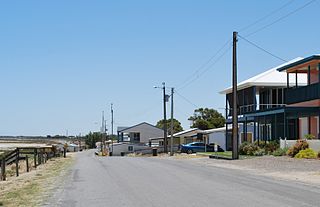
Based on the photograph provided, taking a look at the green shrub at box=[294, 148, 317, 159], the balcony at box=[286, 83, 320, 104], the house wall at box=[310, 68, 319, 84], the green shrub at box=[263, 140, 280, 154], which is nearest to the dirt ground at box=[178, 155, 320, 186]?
the green shrub at box=[294, 148, 317, 159]

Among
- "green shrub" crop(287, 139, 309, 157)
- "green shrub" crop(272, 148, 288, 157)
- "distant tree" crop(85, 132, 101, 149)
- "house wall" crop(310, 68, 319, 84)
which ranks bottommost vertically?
"distant tree" crop(85, 132, 101, 149)

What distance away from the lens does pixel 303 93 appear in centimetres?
4128

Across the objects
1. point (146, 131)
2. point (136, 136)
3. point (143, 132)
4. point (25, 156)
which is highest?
point (146, 131)

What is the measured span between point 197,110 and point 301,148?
9341 cm

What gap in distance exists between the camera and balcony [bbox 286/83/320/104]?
129ft

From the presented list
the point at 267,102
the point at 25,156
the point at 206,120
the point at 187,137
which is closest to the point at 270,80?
the point at 267,102

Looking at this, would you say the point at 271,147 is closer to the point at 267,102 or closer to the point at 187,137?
the point at 267,102

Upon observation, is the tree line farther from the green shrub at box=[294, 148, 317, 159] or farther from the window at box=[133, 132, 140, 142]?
the green shrub at box=[294, 148, 317, 159]

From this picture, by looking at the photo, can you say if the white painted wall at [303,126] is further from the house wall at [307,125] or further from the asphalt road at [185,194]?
the asphalt road at [185,194]

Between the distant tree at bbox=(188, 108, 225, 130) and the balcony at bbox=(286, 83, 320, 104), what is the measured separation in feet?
222

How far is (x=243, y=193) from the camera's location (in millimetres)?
A: 15734

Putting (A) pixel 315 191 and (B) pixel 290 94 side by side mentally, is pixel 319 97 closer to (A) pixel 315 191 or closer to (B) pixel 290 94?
(B) pixel 290 94

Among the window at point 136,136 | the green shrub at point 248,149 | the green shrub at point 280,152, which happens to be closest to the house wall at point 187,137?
the window at point 136,136

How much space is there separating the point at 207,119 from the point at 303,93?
254 ft
